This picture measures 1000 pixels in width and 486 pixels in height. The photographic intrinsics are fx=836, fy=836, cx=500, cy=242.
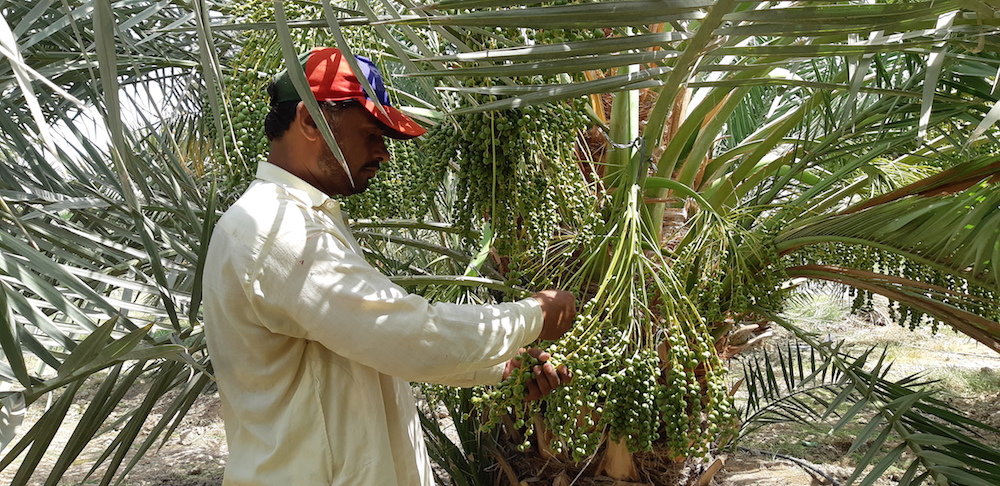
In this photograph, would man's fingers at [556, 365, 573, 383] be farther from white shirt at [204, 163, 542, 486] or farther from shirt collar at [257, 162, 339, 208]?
shirt collar at [257, 162, 339, 208]

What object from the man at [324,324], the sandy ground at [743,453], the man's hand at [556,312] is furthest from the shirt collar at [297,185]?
the sandy ground at [743,453]

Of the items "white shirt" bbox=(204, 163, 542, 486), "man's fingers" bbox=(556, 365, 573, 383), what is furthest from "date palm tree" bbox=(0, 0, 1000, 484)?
"white shirt" bbox=(204, 163, 542, 486)

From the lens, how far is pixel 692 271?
219 centimetres

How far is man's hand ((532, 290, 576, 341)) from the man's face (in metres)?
0.42

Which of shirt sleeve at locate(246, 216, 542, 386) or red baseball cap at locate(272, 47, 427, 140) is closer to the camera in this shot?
shirt sleeve at locate(246, 216, 542, 386)

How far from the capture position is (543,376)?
5.34 feet

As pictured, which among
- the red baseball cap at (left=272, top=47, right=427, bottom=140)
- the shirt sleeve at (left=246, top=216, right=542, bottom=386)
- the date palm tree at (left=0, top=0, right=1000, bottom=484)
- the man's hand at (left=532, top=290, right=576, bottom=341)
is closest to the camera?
the date palm tree at (left=0, top=0, right=1000, bottom=484)

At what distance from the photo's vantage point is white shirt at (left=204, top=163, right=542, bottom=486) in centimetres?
140

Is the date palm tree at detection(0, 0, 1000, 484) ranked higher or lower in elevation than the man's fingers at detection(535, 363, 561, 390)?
higher

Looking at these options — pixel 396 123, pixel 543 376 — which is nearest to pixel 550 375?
pixel 543 376

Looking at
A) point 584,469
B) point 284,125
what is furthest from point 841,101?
point 284,125

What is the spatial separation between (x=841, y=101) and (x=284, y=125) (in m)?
1.87

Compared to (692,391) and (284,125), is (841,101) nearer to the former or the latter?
(692,391)

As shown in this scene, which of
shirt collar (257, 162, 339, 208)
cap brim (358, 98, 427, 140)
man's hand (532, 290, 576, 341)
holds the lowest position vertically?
man's hand (532, 290, 576, 341)
